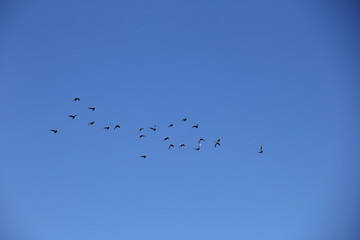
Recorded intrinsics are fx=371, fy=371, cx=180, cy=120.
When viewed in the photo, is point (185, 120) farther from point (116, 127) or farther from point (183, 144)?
point (116, 127)

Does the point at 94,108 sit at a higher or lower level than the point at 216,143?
higher

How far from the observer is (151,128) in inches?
2325

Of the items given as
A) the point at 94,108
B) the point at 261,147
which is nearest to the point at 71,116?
the point at 94,108

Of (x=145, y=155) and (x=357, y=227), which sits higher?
(x=357, y=227)

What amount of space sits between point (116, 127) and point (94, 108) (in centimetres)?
475

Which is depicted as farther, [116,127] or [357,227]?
[357,227]

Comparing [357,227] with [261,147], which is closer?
[261,147]

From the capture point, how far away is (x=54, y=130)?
59.5 meters

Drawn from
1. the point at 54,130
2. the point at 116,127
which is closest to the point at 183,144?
the point at 116,127

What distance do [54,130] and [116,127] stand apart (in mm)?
10022

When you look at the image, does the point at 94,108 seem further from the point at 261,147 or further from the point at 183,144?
the point at 261,147

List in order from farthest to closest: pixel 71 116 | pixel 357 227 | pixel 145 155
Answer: pixel 357 227, pixel 145 155, pixel 71 116

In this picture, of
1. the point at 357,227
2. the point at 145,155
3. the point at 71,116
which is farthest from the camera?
the point at 357,227

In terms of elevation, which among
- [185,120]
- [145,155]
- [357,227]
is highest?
[357,227]
